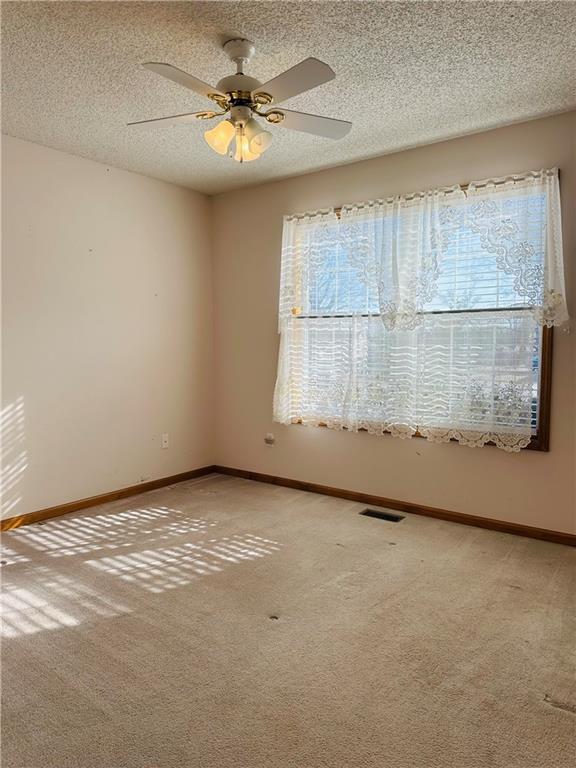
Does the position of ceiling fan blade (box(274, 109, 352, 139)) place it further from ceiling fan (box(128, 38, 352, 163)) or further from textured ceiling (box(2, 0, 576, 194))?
textured ceiling (box(2, 0, 576, 194))

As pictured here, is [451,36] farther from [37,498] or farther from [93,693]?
[37,498]

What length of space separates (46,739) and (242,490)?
288 cm

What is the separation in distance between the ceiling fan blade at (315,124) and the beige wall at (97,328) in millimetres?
2063

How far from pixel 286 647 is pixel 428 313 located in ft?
7.87

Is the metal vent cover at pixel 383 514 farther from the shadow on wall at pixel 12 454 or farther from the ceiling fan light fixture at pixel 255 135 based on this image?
the ceiling fan light fixture at pixel 255 135

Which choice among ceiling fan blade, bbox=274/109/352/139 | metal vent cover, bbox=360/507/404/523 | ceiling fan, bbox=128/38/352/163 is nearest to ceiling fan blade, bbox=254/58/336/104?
ceiling fan, bbox=128/38/352/163

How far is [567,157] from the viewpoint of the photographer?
3186 mm

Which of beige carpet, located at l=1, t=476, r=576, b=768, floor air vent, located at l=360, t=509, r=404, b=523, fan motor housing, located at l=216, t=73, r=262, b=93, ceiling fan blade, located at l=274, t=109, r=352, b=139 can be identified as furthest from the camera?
floor air vent, located at l=360, t=509, r=404, b=523

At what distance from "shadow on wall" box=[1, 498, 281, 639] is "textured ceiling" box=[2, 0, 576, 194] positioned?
2.59 m

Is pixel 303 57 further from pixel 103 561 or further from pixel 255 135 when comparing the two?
pixel 103 561

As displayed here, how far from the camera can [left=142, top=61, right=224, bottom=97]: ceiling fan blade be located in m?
2.04

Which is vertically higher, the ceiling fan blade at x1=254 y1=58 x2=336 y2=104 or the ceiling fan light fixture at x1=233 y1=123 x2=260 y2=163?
the ceiling fan blade at x1=254 y1=58 x2=336 y2=104

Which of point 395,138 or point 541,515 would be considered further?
point 395,138

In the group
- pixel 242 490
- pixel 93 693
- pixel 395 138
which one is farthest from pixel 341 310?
pixel 93 693
